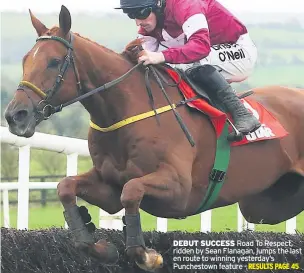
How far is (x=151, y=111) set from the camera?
17.0 feet

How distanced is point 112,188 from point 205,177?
0.62m

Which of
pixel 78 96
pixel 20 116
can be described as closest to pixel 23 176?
pixel 78 96

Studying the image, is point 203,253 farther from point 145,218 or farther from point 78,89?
point 145,218

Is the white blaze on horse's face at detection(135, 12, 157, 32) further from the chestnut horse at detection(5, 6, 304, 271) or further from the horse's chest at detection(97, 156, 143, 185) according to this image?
the horse's chest at detection(97, 156, 143, 185)

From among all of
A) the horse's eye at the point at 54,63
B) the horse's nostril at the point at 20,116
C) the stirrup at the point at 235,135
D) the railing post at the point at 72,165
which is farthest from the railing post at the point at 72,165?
the horse's nostril at the point at 20,116

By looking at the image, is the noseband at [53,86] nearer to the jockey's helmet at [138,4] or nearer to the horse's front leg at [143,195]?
the jockey's helmet at [138,4]

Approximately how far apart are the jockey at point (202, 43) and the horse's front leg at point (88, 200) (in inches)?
32.3

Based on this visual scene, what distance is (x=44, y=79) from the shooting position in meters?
4.78

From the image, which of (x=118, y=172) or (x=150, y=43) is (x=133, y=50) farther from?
(x=118, y=172)

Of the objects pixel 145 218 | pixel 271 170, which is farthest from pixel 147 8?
pixel 145 218

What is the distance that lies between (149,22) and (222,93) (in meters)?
0.66

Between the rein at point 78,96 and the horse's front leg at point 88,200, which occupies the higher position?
the rein at point 78,96

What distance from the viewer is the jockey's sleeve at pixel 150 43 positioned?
18.2 ft

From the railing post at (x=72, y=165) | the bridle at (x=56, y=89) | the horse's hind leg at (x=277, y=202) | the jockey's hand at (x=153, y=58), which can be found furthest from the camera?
the railing post at (x=72, y=165)
